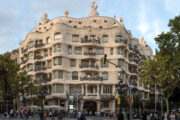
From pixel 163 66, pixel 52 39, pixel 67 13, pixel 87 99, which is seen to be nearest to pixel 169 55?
pixel 163 66

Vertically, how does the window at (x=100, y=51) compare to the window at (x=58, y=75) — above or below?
above

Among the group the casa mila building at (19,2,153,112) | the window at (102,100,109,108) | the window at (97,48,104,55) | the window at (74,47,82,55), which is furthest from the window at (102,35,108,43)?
the window at (102,100,109,108)

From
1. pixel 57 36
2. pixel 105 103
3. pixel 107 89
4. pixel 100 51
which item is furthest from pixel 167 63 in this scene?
pixel 57 36

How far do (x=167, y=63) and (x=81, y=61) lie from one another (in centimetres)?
2800

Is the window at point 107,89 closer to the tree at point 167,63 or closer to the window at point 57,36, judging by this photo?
the window at point 57,36

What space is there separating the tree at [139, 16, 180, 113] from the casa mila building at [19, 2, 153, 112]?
2160 centimetres

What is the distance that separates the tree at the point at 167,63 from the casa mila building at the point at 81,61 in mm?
21596

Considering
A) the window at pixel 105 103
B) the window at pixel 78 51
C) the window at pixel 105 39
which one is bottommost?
the window at pixel 105 103

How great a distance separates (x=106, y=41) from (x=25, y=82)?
2077 cm

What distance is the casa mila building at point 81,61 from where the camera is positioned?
2514 inches

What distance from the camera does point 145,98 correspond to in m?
81.4

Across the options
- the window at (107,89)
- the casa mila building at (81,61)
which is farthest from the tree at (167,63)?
the window at (107,89)

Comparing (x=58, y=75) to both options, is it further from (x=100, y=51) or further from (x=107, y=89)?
(x=100, y=51)

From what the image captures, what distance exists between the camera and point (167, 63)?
137ft
